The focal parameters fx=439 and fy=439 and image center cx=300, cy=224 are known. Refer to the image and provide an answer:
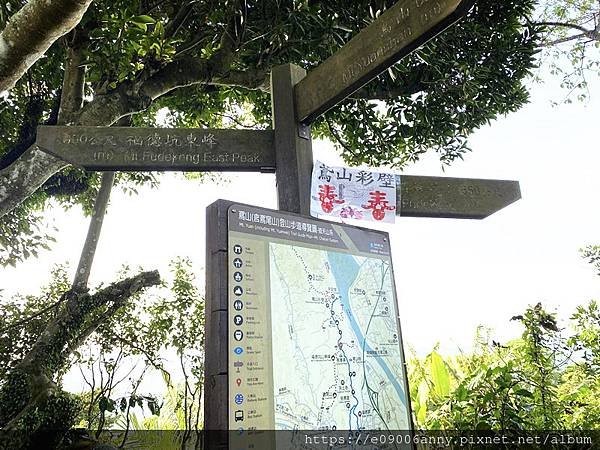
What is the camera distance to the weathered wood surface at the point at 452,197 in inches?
94.2

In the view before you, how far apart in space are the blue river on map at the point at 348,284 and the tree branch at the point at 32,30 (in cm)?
135

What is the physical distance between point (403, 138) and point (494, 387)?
3015 mm

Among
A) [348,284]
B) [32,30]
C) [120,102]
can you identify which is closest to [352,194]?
[348,284]

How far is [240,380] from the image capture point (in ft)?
4.51

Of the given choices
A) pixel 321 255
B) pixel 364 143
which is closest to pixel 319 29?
pixel 364 143

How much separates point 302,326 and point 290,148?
988mm

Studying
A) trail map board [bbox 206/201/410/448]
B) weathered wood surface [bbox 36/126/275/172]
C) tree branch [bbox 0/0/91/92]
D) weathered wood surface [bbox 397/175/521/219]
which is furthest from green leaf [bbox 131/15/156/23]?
trail map board [bbox 206/201/410/448]

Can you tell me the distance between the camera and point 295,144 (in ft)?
7.40

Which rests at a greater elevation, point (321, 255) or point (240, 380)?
point (321, 255)

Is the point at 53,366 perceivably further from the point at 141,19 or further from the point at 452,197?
the point at 452,197

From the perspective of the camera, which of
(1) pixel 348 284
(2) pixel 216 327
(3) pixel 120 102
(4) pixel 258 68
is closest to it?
A: (2) pixel 216 327

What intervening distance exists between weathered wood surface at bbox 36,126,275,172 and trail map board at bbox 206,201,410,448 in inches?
26.3

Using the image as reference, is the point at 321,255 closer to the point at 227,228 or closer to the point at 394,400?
the point at 227,228

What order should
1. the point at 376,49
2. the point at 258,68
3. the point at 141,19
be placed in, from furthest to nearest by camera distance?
the point at 258,68 → the point at 141,19 → the point at 376,49
